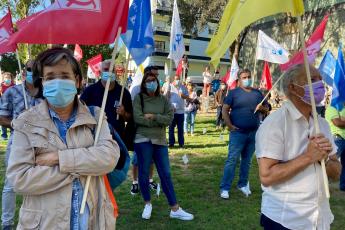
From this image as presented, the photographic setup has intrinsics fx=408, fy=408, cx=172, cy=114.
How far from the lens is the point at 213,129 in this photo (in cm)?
1727

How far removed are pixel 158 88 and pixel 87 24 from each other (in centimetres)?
305

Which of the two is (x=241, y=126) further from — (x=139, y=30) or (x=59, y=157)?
(x=59, y=157)

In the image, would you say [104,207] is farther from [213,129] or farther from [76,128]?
[213,129]

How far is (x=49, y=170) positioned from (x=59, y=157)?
3.8 inches

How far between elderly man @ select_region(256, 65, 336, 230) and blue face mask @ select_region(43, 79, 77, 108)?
138 centimetres

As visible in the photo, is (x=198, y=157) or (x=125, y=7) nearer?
(x=125, y=7)

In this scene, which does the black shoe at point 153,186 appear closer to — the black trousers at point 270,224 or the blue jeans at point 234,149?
the blue jeans at point 234,149

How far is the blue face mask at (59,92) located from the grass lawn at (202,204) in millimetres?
3352

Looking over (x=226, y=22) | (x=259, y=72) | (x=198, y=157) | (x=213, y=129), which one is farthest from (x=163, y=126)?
(x=259, y=72)

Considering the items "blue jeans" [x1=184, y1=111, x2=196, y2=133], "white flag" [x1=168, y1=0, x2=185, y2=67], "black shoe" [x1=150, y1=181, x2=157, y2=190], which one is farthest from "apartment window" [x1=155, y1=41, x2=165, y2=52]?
"black shoe" [x1=150, y1=181, x2=157, y2=190]

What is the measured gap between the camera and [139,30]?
576cm

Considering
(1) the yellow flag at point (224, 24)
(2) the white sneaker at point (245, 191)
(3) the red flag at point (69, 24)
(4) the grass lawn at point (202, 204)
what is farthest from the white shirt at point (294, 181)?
(2) the white sneaker at point (245, 191)

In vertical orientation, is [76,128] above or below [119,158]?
above

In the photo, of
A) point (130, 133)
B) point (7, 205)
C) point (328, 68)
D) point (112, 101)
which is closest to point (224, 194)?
point (130, 133)
